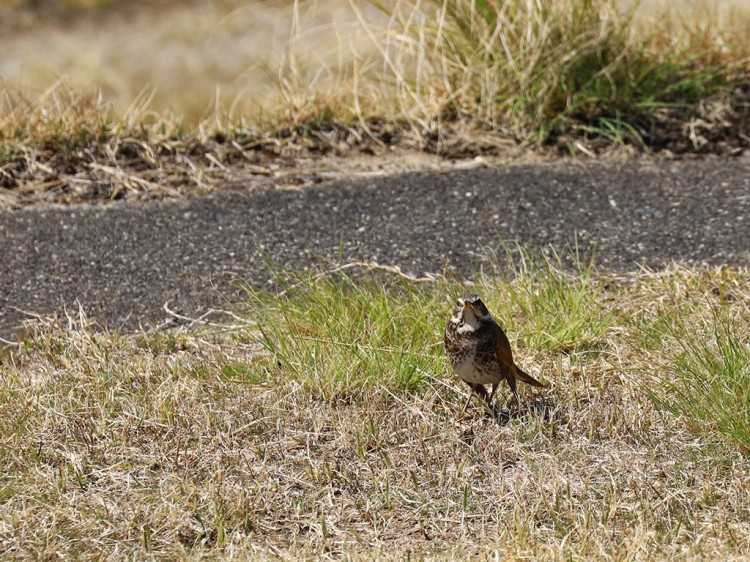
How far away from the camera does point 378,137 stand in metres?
6.63

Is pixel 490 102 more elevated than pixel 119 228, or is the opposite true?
pixel 490 102

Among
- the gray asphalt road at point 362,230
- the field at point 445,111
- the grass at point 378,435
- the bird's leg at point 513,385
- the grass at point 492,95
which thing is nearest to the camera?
the grass at point 378,435

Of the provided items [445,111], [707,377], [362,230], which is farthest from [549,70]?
[707,377]

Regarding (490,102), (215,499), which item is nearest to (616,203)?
(490,102)

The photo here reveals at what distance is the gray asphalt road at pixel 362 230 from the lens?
5.02m

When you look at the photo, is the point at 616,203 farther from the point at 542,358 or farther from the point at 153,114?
the point at 153,114

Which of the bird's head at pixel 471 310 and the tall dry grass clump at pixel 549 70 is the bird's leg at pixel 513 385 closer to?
the bird's head at pixel 471 310

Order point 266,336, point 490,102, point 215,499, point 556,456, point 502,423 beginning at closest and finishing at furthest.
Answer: point 215,499 → point 556,456 → point 502,423 → point 266,336 → point 490,102

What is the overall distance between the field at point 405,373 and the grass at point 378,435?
10 millimetres

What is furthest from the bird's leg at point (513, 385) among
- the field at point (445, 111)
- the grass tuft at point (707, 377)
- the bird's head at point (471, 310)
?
the field at point (445, 111)

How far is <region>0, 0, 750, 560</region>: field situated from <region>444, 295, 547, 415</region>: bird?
232mm

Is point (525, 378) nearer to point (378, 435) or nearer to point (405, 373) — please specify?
point (405, 373)

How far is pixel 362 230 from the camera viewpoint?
5477 mm

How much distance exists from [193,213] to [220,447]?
2.34 metres
